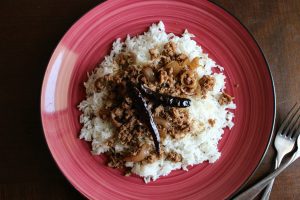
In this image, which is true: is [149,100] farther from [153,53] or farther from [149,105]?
[153,53]

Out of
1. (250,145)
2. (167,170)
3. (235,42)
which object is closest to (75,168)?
(167,170)

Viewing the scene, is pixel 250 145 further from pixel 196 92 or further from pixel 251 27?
pixel 251 27

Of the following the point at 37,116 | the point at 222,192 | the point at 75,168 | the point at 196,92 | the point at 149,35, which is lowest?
the point at 222,192

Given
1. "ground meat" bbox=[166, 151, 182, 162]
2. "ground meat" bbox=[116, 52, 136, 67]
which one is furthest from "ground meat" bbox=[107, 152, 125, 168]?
"ground meat" bbox=[116, 52, 136, 67]

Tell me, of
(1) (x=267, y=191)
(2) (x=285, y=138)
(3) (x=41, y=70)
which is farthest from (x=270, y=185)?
(3) (x=41, y=70)

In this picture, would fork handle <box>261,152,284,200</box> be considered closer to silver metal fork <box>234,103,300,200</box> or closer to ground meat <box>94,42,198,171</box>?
silver metal fork <box>234,103,300,200</box>

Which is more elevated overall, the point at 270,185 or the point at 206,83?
the point at 206,83
